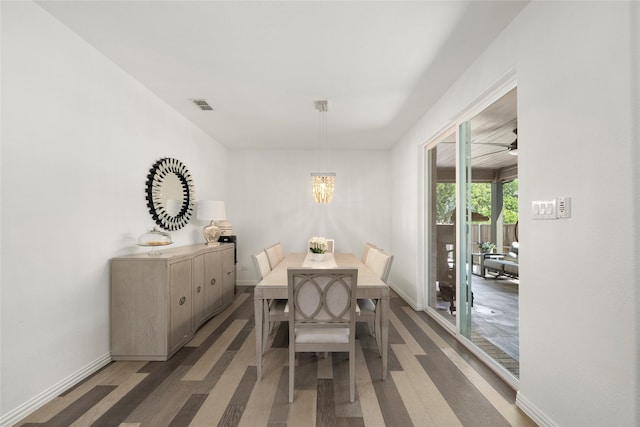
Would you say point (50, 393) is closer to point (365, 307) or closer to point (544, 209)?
point (365, 307)

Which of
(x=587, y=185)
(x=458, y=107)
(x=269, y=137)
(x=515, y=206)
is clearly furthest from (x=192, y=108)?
(x=587, y=185)

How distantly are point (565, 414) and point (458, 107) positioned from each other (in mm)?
2515

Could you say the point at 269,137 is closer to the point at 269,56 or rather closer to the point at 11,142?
the point at 269,56

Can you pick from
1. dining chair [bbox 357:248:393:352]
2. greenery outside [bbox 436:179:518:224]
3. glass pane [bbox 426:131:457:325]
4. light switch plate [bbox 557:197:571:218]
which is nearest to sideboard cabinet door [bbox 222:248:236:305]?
dining chair [bbox 357:248:393:352]

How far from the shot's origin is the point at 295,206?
5.68 meters

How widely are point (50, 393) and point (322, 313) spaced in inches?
75.7

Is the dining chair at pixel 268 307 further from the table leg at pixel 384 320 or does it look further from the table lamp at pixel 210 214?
the table lamp at pixel 210 214

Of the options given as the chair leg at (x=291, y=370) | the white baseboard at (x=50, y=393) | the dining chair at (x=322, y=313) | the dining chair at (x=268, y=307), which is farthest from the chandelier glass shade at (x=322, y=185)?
the white baseboard at (x=50, y=393)

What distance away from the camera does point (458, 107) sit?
116 inches

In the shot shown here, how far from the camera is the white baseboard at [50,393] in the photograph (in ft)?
5.81

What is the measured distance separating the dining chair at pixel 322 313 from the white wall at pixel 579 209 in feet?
3.75

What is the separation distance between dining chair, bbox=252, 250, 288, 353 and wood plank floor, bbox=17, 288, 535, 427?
1.15 ft

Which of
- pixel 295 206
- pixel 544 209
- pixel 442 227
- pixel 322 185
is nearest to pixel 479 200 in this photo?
pixel 442 227

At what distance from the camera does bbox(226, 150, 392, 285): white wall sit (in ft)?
18.6
